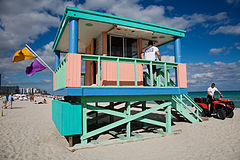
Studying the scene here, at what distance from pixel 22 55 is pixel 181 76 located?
7276 mm

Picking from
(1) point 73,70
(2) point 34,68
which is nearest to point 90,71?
(2) point 34,68

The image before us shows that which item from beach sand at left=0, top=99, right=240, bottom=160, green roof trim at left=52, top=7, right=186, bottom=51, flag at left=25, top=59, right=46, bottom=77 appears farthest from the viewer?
flag at left=25, top=59, right=46, bottom=77

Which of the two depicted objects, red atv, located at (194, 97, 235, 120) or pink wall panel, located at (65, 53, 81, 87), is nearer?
pink wall panel, located at (65, 53, 81, 87)

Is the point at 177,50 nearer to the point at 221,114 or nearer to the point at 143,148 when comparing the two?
the point at 143,148

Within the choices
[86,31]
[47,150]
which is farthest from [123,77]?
[47,150]

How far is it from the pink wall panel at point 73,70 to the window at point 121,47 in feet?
8.55

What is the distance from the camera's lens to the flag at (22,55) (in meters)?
7.43

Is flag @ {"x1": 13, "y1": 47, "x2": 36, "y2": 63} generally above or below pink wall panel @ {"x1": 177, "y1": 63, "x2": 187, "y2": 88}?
above

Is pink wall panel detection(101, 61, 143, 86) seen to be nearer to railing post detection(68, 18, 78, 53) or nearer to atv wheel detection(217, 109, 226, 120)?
railing post detection(68, 18, 78, 53)

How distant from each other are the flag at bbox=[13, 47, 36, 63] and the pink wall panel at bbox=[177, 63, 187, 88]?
680 cm

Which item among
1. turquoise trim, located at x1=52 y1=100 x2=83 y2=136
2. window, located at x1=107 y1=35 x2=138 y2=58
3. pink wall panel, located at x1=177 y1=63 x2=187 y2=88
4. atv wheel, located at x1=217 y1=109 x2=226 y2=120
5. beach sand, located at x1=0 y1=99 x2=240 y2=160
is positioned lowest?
beach sand, located at x1=0 y1=99 x2=240 y2=160

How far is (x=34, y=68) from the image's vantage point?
823cm

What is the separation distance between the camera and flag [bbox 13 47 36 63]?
292 inches

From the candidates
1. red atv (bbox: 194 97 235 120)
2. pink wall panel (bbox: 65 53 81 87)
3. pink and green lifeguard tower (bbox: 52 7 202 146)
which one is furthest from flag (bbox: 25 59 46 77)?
red atv (bbox: 194 97 235 120)
